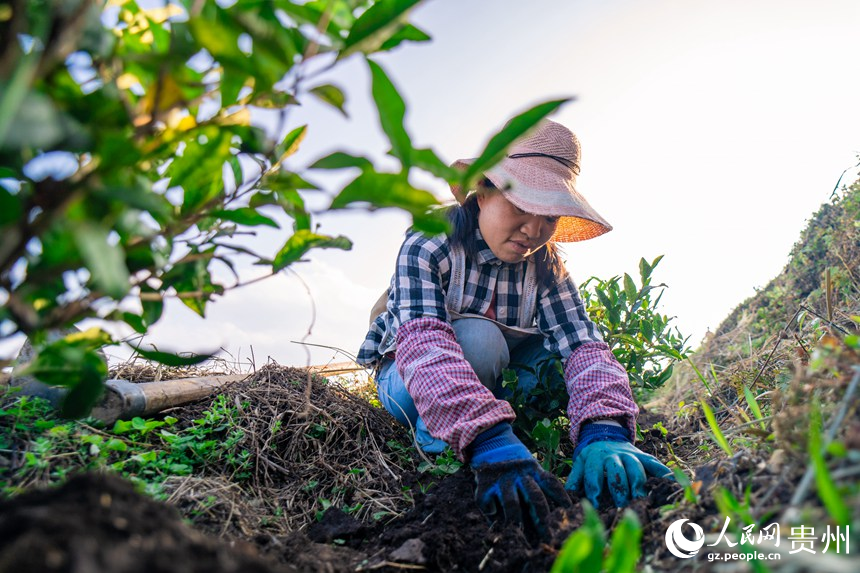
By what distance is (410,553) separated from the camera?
4.66 feet

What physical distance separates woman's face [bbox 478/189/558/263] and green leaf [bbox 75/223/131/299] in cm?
180

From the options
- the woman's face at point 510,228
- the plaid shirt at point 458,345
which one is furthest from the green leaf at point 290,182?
the woman's face at point 510,228

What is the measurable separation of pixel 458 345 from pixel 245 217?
148 centimetres

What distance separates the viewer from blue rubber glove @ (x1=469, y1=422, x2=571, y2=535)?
67.9 inches

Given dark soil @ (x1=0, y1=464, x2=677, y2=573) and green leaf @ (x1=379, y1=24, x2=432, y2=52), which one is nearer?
dark soil @ (x1=0, y1=464, x2=677, y2=573)

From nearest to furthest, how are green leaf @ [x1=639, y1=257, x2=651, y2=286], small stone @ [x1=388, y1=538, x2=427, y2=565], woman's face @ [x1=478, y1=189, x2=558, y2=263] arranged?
small stone @ [x1=388, y1=538, x2=427, y2=565], woman's face @ [x1=478, y1=189, x2=558, y2=263], green leaf @ [x1=639, y1=257, x2=651, y2=286]

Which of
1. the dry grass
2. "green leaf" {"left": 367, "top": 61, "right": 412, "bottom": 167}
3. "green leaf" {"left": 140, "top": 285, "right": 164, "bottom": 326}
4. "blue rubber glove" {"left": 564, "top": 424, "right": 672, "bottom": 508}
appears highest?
"green leaf" {"left": 367, "top": 61, "right": 412, "bottom": 167}

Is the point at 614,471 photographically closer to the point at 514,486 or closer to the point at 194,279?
the point at 514,486

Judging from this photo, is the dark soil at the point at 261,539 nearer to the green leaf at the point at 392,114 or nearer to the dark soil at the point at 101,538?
the dark soil at the point at 101,538

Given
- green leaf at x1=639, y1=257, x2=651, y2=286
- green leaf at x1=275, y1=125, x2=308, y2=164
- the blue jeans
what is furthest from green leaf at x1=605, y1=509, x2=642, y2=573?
green leaf at x1=639, y1=257, x2=651, y2=286

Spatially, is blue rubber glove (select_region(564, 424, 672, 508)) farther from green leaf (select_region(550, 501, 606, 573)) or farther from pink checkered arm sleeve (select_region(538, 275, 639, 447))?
green leaf (select_region(550, 501, 606, 573))

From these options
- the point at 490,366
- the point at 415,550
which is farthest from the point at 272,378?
the point at 415,550

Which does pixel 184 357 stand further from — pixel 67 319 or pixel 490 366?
pixel 490 366

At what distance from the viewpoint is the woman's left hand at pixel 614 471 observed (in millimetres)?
1848
